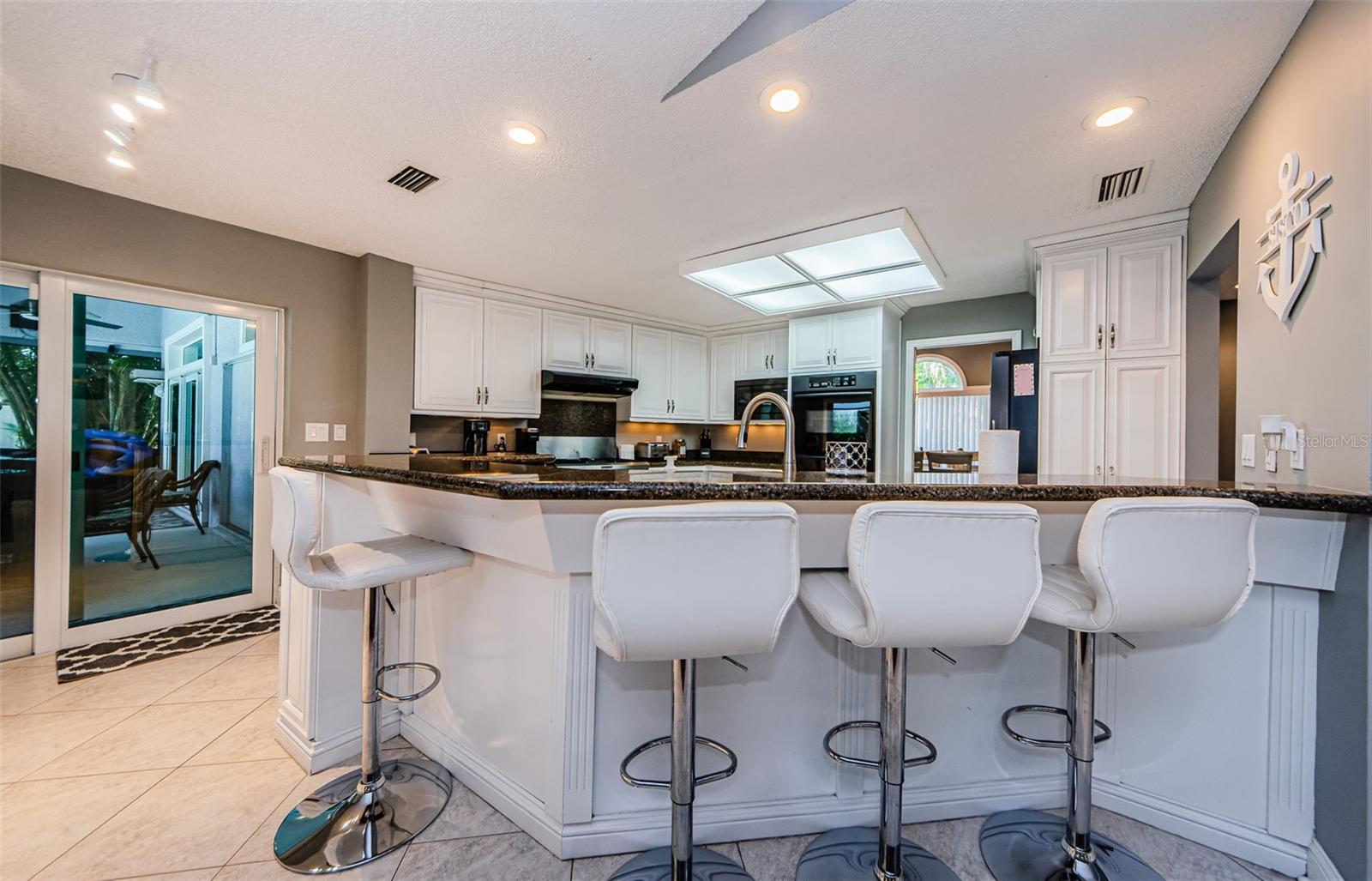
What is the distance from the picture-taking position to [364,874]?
1335mm

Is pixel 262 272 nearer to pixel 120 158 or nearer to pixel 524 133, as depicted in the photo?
pixel 120 158

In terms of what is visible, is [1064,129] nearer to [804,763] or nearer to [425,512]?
[804,763]

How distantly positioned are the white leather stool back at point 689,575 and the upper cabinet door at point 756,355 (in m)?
4.10

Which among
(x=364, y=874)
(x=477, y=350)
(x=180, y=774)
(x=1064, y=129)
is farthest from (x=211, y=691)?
(x=1064, y=129)

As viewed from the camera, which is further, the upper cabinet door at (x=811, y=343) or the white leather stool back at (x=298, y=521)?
the upper cabinet door at (x=811, y=343)

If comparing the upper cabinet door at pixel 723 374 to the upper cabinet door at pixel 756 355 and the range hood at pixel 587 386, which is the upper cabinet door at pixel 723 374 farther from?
the range hood at pixel 587 386

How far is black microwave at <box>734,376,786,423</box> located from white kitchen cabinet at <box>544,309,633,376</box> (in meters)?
1.13

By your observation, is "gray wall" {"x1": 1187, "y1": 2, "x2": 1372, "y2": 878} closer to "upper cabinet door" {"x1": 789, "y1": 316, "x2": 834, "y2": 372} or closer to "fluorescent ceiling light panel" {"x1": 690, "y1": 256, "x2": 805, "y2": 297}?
"fluorescent ceiling light panel" {"x1": 690, "y1": 256, "x2": 805, "y2": 297}

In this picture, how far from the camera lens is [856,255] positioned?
306 cm

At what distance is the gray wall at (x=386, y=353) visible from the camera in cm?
343

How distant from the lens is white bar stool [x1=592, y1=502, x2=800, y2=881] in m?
0.96

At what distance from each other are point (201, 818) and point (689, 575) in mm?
1727

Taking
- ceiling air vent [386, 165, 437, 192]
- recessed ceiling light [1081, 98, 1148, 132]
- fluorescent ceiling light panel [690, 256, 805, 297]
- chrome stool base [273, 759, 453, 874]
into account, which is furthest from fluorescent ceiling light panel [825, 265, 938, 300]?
chrome stool base [273, 759, 453, 874]

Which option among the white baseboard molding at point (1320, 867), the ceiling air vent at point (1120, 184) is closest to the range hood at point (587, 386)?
the ceiling air vent at point (1120, 184)
